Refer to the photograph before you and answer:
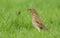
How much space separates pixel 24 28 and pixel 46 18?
1691 mm

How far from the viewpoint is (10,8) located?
12.5 m

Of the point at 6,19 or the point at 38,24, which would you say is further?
the point at 6,19

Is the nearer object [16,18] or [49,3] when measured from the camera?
[16,18]

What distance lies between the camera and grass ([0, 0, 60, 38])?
29.8 feet

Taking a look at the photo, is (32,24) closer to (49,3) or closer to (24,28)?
(24,28)

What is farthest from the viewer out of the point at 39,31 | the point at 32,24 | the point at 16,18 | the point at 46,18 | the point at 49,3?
the point at 49,3

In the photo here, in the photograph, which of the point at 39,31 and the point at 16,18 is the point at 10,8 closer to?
the point at 16,18

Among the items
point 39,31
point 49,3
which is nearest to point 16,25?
point 39,31

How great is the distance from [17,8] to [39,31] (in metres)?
3.50

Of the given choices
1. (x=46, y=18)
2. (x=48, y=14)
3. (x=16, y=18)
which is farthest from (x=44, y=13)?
(x=16, y=18)

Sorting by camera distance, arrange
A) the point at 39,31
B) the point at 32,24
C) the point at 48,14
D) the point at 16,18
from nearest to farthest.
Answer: the point at 39,31, the point at 32,24, the point at 16,18, the point at 48,14

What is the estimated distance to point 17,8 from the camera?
12.6 m

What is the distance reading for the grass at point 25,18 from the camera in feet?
29.8

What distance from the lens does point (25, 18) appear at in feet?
35.4
